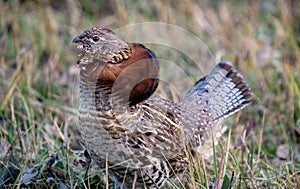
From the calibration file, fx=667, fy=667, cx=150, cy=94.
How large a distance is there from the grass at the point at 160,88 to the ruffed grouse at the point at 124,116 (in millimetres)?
239

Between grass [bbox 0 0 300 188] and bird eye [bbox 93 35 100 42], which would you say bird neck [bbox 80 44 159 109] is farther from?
grass [bbox 0 0 300 188]

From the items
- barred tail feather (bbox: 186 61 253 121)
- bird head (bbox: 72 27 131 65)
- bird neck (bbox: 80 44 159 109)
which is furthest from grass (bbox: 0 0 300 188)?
bird head (bbox: 72 27 131 65)

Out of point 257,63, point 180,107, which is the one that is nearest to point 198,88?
point 180,107

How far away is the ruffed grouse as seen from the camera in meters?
3.37

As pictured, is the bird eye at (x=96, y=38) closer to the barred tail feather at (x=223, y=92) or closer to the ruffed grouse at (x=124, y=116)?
the ruffed grouse at (x=124, y=116)

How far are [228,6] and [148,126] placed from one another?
175 inches

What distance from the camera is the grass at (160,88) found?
154 inches

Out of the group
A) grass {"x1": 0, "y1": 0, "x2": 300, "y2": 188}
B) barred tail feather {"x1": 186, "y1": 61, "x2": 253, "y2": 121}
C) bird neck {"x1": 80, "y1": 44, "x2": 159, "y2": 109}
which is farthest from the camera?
barred tail feather {"x1": 186, "y1": 61, "x2": 253, "y2": 121}

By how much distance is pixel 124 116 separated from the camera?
3.42 metres

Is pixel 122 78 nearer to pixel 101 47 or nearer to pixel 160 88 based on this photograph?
pixel 101 47

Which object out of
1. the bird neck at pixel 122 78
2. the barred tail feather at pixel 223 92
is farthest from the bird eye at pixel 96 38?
the barred tail feather at pixel 223 92

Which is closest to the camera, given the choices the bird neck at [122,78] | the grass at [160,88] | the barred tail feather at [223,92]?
the bird neck at [122,78]

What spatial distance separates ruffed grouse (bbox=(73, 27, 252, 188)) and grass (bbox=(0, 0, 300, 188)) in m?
0.24

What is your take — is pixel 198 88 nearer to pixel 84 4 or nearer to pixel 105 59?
pixel 105 59
